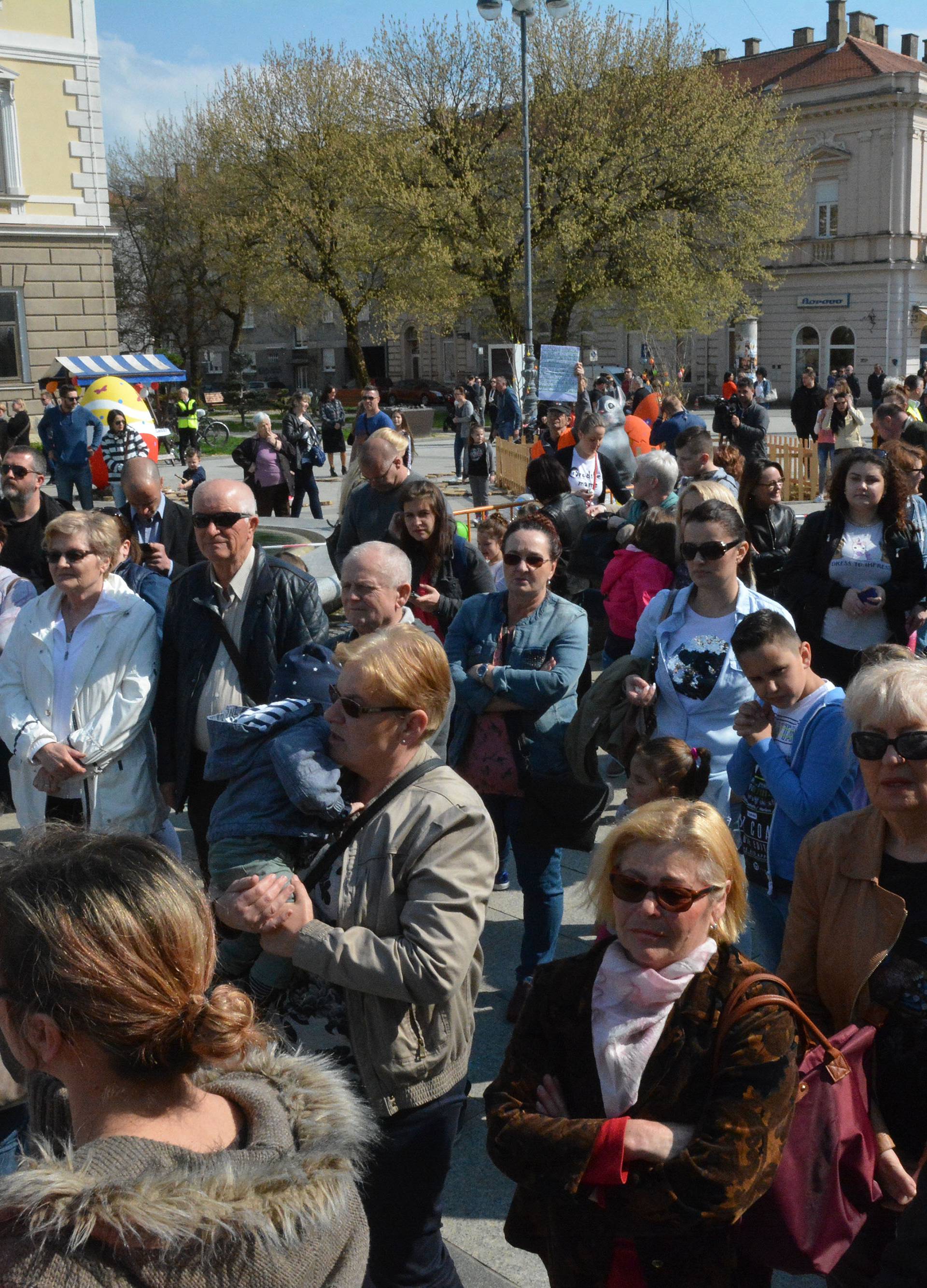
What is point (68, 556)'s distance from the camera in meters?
4.49

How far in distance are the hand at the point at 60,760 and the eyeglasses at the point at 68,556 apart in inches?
26.8

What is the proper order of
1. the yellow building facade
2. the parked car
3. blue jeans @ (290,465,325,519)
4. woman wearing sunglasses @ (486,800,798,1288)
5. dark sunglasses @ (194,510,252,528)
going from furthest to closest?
the parked car, the yellow building facade, blue jeans @ (290,465,325,519), dark sunglasses @ (194,510,252,528), woman wearing sunglasses @ (486,800,798,1288)

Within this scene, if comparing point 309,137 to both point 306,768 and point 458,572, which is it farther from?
point 306,768

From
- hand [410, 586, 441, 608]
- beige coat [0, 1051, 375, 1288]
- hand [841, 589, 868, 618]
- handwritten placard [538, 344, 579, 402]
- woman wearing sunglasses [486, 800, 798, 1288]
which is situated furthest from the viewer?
handwritten placard [538, 344, 579, 402]

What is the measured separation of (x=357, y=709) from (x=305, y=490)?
15567 millimetres

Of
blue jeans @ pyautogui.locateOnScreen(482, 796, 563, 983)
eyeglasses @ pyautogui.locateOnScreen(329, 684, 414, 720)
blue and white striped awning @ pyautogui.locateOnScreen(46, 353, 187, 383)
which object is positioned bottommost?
blue jeans @ pyautogui.locateOnScreen(482, 796, 563, 983)

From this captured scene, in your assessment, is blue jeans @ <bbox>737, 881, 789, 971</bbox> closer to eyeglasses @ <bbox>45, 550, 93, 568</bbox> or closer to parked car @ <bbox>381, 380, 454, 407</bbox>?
eyeglasses @ <bbox>45, 550, 93, 568</bbox>

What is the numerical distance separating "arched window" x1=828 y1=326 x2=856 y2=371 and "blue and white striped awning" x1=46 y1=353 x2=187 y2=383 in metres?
32.6

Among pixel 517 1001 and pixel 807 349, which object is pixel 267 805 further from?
pixel 807 349

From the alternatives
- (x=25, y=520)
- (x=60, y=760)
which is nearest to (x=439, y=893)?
(x=60, y=760)

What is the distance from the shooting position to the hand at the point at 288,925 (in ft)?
7.97

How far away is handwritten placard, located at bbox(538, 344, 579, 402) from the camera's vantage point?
17125 millimetres

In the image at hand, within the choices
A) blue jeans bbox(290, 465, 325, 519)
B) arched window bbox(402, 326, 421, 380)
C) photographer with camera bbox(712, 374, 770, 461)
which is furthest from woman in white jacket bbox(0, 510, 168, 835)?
arched window bbox(402, 326, 421, 380)

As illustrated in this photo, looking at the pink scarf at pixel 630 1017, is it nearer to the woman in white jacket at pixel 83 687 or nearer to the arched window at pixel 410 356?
the woman in white jacket at pixel 83 687
